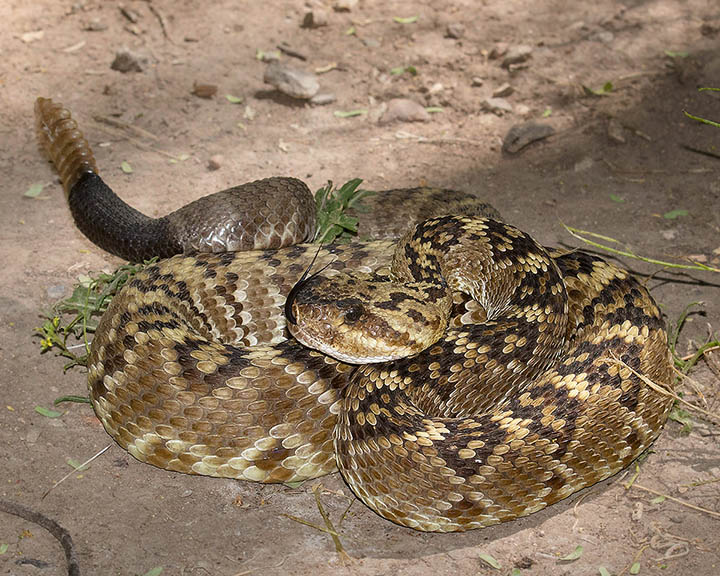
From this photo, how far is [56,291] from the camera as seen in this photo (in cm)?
540

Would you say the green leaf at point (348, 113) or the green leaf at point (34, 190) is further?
the green leaf at point (348, 113)

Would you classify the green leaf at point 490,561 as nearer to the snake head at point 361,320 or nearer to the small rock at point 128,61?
the snake head at point 361,320

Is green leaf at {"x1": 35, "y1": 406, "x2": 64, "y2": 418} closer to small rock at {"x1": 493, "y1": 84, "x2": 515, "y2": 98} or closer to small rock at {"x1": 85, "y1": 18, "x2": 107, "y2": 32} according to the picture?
small rock at {"x1": 493, "y1": 84, "x2": 515, "y2": 98}

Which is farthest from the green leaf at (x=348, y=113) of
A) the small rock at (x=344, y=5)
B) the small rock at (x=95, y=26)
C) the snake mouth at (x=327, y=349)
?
the snake mouth at (x=327, y=349)

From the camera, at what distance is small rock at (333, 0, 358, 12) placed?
8875 millimetres

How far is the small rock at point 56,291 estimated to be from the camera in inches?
211

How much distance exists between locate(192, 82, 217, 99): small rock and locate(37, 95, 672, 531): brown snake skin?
3403 millimetres

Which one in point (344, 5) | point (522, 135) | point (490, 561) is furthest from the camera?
point (344, 5)

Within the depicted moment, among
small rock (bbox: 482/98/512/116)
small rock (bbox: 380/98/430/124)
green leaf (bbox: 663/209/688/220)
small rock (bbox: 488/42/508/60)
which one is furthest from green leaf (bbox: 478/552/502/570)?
small rock (bbox: 488/42/508/60)

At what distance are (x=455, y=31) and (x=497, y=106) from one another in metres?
1.31

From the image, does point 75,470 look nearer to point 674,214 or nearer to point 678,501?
point 678,501

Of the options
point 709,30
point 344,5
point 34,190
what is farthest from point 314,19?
point 709,30

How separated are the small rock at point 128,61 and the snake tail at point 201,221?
2405mm

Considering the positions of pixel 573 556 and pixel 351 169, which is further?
pixel 351 169
